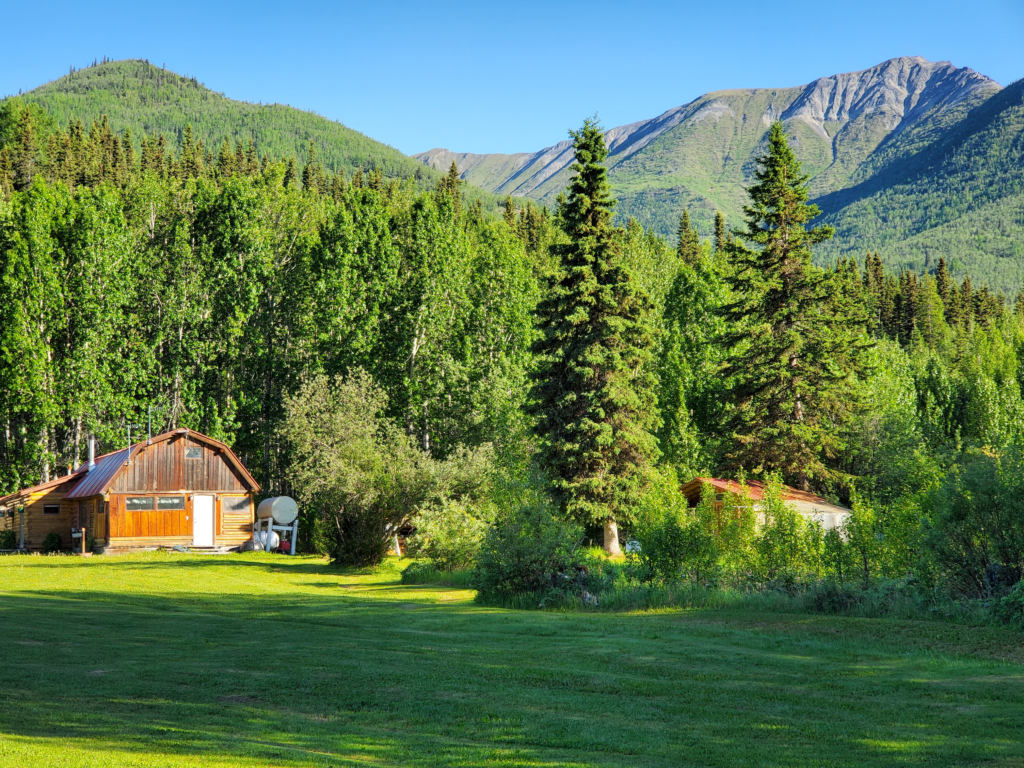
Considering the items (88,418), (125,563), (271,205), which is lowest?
(125,563)

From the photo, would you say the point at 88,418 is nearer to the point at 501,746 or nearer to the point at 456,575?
the point at 456,575

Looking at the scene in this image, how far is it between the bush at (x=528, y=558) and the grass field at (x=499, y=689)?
3059 millimetres

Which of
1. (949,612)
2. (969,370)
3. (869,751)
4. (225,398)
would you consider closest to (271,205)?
(225,398)

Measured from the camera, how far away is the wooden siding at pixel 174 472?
42125 millimetres

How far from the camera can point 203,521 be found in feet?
144

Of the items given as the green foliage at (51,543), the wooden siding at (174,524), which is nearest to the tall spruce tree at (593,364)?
the wooden siding at (174,524)

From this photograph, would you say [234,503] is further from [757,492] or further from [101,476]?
[757,492]

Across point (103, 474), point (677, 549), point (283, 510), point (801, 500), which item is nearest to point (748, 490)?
point (801, 500)

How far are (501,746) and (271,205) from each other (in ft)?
175

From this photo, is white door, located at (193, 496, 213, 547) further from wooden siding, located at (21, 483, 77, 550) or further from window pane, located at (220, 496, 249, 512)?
wooden siding, located at (21, 483, 77, 550)

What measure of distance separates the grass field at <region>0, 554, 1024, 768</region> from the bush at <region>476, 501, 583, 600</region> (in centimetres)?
306

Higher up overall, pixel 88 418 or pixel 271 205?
pixel 271 205

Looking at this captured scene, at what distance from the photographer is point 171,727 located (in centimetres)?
875

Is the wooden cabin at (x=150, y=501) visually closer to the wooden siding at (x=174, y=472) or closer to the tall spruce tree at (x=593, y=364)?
the wooden siding at (x=174, y=472)
